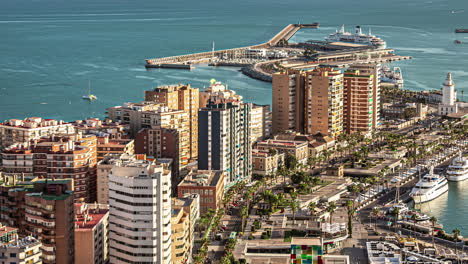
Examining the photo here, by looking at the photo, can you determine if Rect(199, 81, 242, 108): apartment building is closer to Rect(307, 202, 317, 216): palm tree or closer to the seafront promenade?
Rect(307, 202, 317, 216): palm tree

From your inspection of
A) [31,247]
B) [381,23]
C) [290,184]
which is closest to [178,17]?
[381,23]

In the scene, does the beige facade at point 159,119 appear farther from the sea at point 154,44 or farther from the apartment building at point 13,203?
the apartment building at point 13,203

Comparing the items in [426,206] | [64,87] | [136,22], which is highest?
[136,22]

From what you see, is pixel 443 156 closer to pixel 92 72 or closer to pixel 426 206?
pixel 426 206

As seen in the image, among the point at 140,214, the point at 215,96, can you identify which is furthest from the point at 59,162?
the point at 215,96

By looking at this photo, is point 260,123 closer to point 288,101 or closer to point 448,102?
point 288,101

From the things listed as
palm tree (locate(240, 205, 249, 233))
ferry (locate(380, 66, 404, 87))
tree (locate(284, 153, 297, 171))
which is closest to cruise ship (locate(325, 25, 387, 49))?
ferry (locate(380, 66, 404, 87))
